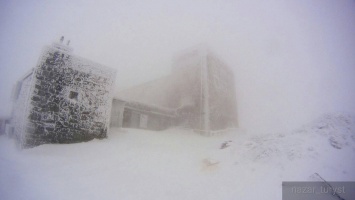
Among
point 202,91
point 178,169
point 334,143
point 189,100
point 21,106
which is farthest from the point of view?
point 189,100

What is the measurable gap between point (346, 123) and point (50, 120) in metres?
12.2

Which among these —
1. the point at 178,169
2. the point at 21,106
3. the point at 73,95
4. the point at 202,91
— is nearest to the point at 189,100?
the point at 202,91

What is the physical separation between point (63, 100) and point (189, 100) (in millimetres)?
11546

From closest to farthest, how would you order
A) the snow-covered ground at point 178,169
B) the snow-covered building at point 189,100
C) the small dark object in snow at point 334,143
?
the snow-covered ground at point 178,169, the small dark object in snow at point 334,143, the snow-covered building at point 189,100

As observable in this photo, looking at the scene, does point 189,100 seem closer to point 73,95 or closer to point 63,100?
point 73,95

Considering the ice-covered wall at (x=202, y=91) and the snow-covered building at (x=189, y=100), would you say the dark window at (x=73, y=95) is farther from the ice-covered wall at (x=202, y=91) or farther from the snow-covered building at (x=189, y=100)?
the ice-covered wall at (x=202, y=91)

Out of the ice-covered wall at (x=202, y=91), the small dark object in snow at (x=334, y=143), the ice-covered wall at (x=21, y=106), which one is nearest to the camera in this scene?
the small dark object in snow at (x=334, y=143)

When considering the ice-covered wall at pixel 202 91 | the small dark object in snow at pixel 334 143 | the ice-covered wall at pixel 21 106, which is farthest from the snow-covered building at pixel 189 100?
the small dark object in snow at pixel 334 143

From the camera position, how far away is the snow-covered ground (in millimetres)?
4051

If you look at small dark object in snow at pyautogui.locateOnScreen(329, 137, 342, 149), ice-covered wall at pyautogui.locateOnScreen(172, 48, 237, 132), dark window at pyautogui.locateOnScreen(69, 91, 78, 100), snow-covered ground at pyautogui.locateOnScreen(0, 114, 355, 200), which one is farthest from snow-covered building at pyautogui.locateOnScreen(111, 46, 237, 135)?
small dark object in snow at pyautogui.locateOnScreen(329, 137, 342, 149)

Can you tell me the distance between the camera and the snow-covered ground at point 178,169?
4051 millimetres

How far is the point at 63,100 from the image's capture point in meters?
7.23

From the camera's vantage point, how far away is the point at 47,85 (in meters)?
6.86

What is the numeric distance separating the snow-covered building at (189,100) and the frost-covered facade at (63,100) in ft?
8.63
